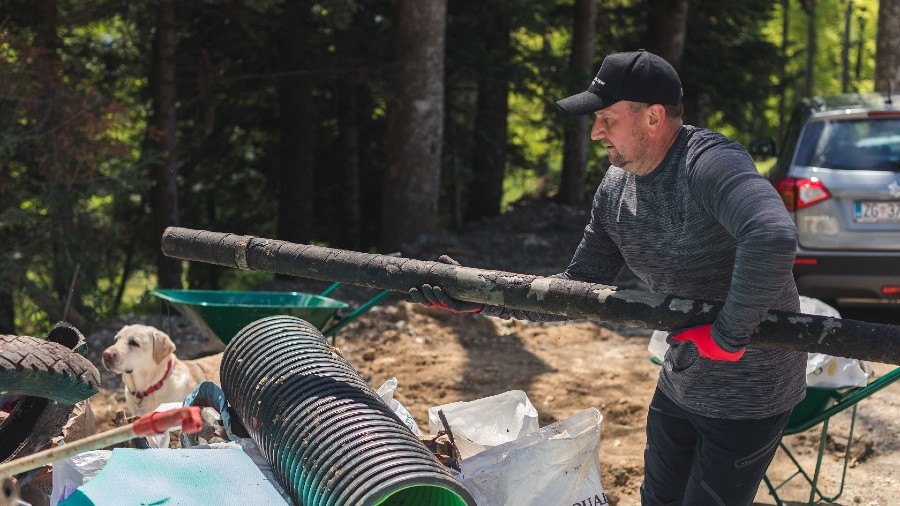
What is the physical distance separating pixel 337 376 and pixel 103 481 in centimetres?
95

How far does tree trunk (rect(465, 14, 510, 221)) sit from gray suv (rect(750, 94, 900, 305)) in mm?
6529

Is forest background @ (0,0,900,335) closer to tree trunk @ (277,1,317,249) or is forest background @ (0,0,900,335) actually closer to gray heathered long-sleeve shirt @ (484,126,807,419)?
tree trunk @ (277,1,317,249)

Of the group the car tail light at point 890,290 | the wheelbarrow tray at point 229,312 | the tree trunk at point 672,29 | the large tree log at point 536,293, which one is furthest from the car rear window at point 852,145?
the tree trunk at point 672,29

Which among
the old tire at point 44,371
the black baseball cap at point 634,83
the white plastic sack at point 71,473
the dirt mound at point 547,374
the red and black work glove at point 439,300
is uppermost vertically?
the black baseball cap at point 634,83

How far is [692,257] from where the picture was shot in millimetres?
3201

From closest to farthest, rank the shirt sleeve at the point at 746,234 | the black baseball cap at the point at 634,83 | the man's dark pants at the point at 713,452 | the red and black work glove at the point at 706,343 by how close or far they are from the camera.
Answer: the shirt sleeve at the point at 746,234, the red and black work glove at the point at 706,343, the black baseball cap at the point at 634,83, the man's dark pants at the point at 713,452

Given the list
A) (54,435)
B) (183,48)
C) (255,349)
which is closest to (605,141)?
(255,349)

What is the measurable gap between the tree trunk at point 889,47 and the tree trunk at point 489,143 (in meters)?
4.71

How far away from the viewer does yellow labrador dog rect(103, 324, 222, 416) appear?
18.2 ft

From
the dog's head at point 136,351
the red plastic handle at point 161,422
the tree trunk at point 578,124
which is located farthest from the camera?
the tree trunk at point 578,124

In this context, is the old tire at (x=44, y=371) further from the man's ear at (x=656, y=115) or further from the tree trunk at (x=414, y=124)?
the tree trunk at (x=414, y=124)

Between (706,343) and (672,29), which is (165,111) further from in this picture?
(706,343)

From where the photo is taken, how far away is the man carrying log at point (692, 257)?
306cm

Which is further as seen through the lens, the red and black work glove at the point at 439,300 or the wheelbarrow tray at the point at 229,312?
the wheelbarrow tray at the point at 229,312
